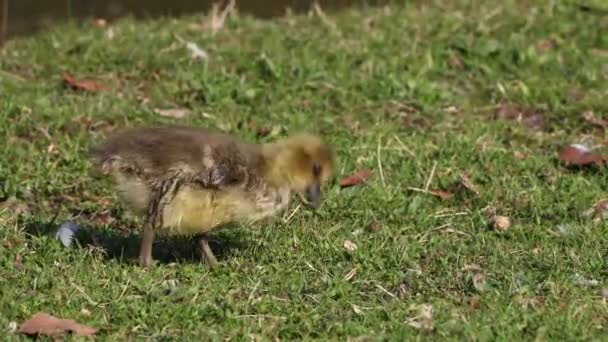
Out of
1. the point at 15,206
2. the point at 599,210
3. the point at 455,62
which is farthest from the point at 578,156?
the point at 15,206

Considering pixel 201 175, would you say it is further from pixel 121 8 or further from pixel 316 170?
pixel 121 8

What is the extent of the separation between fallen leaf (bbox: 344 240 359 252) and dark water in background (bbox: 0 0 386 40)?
15.4ft

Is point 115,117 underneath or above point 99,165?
underneath

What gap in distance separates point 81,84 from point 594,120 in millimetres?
3205

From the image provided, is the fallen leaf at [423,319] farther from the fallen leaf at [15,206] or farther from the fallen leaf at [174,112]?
the fallen leaf at [174,112]

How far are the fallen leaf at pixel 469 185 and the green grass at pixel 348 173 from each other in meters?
0.05

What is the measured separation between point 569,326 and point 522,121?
3482mm

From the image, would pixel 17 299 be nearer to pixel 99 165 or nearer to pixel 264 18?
pixel 99 165

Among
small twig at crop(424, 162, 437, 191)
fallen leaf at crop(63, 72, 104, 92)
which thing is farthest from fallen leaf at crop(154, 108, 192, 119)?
small twig at crop(424, 162, 437, 191)

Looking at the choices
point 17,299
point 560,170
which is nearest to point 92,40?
point 560,170

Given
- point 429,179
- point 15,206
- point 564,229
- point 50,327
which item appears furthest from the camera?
point 429,179

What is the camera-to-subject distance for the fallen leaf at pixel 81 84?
8.65 metres

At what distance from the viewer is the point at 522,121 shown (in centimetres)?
848

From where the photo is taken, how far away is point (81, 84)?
8.68m
